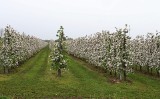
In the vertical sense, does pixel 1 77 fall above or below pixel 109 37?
below

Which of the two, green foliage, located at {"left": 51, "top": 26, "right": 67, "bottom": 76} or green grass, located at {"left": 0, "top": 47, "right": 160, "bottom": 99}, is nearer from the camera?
green grass, located at {"left": 0, "top": 47, "right": 160, "bottom": 99}

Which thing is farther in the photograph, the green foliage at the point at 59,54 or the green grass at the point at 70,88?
the green foliage at the point at 59,54

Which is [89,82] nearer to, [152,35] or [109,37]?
[109,37]

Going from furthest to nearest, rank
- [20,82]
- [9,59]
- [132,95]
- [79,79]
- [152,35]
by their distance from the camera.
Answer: [152,35] → [9,59] → [79,79] → [20,82] → [132,95]

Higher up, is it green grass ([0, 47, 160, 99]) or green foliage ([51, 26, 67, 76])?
green foliage ([51, 26, 67, 76])

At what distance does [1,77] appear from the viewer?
66500 mm

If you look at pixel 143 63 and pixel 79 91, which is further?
pixel 143 63

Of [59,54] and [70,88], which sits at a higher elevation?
[59,54]

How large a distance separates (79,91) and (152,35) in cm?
4009

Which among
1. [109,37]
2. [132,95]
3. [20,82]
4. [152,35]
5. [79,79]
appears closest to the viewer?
[132,95]

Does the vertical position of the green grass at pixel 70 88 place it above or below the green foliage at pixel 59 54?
below

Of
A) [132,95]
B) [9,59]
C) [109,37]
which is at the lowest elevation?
[132,95]

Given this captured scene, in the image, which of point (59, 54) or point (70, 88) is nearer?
point (70, 88)

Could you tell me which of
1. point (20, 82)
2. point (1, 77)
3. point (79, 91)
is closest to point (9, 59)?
point (1, 77)
